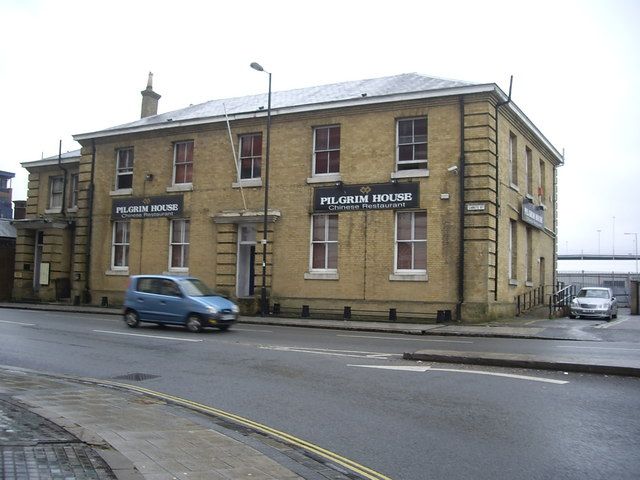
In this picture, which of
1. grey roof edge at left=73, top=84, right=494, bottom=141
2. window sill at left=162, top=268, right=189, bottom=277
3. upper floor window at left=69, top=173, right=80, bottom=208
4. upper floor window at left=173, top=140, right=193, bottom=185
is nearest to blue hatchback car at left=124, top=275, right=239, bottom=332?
window sill at left=162, top=268, right=189, bottom=277

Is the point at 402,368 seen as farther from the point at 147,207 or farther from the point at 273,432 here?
the point at 147,207

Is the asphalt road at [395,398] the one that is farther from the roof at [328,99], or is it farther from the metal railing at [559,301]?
the metal railing at [559,301]

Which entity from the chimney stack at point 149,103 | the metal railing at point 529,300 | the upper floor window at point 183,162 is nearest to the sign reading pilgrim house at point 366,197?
the metal railing at point 529,300

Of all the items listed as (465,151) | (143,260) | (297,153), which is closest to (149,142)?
(143,260)

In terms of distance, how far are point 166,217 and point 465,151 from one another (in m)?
14.1

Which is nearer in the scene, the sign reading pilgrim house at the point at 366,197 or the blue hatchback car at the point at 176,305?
the blue hatchback car at the point at 176,305

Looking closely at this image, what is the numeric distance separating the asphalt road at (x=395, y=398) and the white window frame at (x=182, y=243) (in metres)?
11.9

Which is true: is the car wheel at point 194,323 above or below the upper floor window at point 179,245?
below

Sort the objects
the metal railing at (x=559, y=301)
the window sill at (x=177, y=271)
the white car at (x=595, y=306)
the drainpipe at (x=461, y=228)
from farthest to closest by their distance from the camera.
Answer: the window sill at (x=177, y=271) < the metal railing at (x=559, y=301) < the white car at (x=595, y=306) < the drainpipe at (x=461, y=228)

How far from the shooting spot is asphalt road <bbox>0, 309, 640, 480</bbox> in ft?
19.3

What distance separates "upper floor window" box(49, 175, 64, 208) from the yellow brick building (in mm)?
2775

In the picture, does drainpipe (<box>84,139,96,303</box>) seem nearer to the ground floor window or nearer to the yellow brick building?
the yellow brick building

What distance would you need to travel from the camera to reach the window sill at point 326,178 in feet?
79.8

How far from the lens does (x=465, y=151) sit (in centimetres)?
2212
